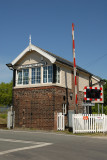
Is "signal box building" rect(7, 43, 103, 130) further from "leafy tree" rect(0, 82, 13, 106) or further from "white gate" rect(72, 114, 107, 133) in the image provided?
"leafy tree" rect(0, 82, 13, 106)

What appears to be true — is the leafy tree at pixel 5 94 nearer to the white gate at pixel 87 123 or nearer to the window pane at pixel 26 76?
the window pane at pixel 26 76

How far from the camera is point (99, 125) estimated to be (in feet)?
51.7

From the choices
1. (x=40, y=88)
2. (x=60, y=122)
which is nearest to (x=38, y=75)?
(x=40, y=88)

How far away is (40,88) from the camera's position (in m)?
19.4

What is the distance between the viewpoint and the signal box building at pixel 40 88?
18766 mm

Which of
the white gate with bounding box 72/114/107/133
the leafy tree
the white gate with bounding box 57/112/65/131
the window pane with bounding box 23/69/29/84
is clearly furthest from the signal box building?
the leafy tree

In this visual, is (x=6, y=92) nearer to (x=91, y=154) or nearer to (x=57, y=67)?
(x=57, y=67)

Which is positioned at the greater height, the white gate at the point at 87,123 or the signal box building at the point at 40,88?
the signal box building at the point at 40,88

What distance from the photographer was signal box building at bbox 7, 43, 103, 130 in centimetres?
1877

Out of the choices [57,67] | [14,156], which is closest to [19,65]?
[57,67]

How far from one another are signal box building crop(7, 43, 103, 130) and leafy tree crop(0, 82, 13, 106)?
5091 centimetres

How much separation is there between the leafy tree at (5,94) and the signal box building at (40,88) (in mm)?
50907

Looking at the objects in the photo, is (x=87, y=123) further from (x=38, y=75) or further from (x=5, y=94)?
(x=5, y=94)

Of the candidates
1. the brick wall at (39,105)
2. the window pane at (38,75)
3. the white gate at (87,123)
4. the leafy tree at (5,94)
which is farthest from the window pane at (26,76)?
the leafy tree at (5,94)
